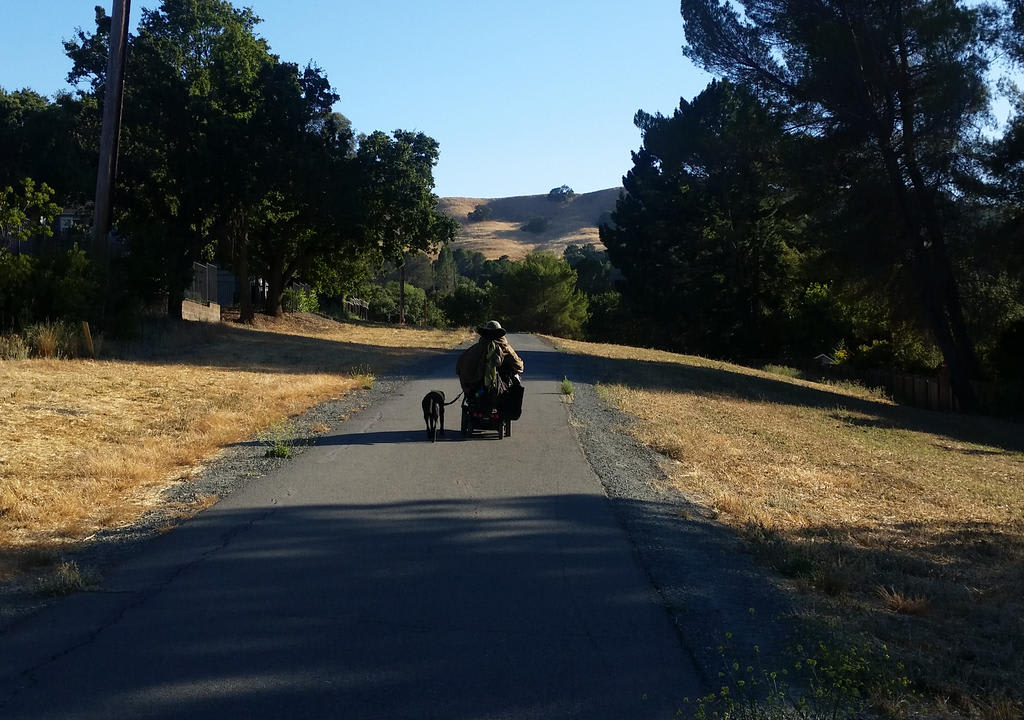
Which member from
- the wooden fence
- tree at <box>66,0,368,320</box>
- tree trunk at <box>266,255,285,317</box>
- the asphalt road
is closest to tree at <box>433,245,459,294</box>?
tree trunk at <box>266,255,285,317</box>

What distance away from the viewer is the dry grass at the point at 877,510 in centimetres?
575

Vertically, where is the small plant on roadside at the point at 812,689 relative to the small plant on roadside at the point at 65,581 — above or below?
above

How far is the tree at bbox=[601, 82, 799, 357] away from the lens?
5144 centimetres

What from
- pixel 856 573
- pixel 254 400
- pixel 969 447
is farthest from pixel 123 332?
pixel 856 573

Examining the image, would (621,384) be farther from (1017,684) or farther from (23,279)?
(1017,684)

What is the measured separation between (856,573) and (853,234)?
25.4 metres

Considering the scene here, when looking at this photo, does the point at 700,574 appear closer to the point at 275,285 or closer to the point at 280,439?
the point at 280,439

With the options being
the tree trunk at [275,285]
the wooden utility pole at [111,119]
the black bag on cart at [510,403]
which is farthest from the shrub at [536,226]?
the black bag on cart at [510,403]

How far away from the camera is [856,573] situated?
23.2 ft

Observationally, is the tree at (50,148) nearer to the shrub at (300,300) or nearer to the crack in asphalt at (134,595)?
the shrub at (300,300)

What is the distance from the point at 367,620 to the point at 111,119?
21.4 meters

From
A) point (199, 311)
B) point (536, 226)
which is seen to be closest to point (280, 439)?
point (199, 311)

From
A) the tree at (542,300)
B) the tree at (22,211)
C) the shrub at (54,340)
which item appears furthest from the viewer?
the tree at (542,300)

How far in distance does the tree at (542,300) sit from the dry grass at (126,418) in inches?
1671
